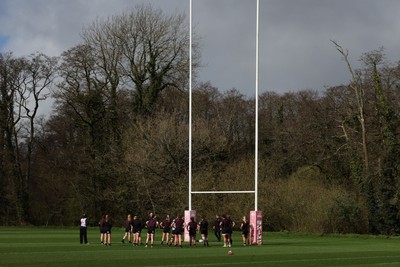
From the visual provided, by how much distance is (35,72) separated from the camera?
7081 cm

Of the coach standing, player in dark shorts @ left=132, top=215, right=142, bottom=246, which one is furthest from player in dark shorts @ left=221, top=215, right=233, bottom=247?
the coach standing

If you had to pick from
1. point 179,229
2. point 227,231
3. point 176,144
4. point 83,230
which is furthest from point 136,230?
point 176,144

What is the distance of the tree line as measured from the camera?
2160 inches

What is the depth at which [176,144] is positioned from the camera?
6188 cm

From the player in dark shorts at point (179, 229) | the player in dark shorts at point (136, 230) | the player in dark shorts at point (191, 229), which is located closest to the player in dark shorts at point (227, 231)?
the player in dark shorts at point (191, 229)

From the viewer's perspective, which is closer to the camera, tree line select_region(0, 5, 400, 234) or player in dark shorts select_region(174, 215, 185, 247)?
player in dark shorts select_region(174, 215, 185, 247)

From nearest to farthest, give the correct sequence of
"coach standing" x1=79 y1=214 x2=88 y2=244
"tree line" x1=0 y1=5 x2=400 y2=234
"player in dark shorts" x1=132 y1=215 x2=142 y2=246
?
"coach standing" x1=79 y1=214 x2=88 y2=244 < "player in dark shorts" x1=132 y1=215 x2=142 y2=246 < "tree line" x1=0 y1=5 x2=400 y2=234

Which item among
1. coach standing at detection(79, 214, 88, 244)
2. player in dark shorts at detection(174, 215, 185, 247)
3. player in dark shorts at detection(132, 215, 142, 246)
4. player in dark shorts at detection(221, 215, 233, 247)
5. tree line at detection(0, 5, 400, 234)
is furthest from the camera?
tree line at detection(0, 5, 400, 234)

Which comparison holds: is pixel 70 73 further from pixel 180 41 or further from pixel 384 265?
pixel 384 265

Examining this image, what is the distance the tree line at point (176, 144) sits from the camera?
5488 centimetres

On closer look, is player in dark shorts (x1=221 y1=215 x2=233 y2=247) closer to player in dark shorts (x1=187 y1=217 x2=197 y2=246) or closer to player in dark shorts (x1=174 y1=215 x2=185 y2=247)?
player in dark shorts (x1=187 y1=217 x2=197 y2=246)

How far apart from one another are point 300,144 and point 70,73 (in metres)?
21.6

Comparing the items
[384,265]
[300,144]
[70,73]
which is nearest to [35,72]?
[70,73]

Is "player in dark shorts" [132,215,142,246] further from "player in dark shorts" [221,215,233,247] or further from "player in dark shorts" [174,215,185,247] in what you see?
"player in dark shorts" [221,215,233,247]
